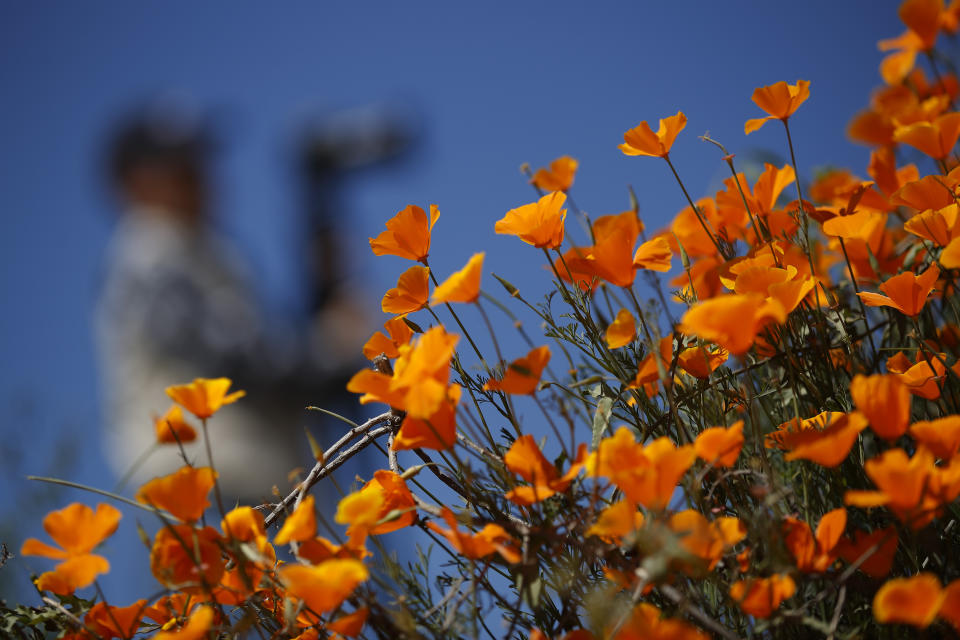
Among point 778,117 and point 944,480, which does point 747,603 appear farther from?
point 778,117

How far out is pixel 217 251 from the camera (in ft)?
13.5

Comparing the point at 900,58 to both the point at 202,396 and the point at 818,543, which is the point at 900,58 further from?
the point at 202,396

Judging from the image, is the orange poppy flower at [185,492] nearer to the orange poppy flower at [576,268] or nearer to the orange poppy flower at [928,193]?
the orange poppy flower at [576,268]

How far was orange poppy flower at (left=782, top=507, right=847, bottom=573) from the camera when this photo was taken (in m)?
0.46

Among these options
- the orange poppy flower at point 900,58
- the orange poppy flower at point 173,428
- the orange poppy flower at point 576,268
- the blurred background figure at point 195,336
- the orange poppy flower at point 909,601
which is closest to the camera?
the orange poppy flower at point 909,601

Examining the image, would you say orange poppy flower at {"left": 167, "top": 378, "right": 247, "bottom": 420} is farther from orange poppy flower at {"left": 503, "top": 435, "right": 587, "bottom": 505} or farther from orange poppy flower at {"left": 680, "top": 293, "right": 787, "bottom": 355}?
orange poppy flower at {"left": 680, "top": 293, "right": 787, "bottom": 355}

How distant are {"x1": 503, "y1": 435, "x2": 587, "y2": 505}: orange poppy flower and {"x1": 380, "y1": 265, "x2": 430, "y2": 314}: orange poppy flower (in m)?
0.20

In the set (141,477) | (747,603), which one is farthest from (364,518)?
(141,477)

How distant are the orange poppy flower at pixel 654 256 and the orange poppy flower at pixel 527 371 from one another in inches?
7.2

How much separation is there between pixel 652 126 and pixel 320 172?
18.8ft

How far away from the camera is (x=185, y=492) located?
19.6 inches

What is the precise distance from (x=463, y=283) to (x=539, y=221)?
13 cm

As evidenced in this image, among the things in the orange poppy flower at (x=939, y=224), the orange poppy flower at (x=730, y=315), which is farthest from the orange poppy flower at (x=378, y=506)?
the orange poppy flower at (x=939, y=224)

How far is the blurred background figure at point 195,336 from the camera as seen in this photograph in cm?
345
